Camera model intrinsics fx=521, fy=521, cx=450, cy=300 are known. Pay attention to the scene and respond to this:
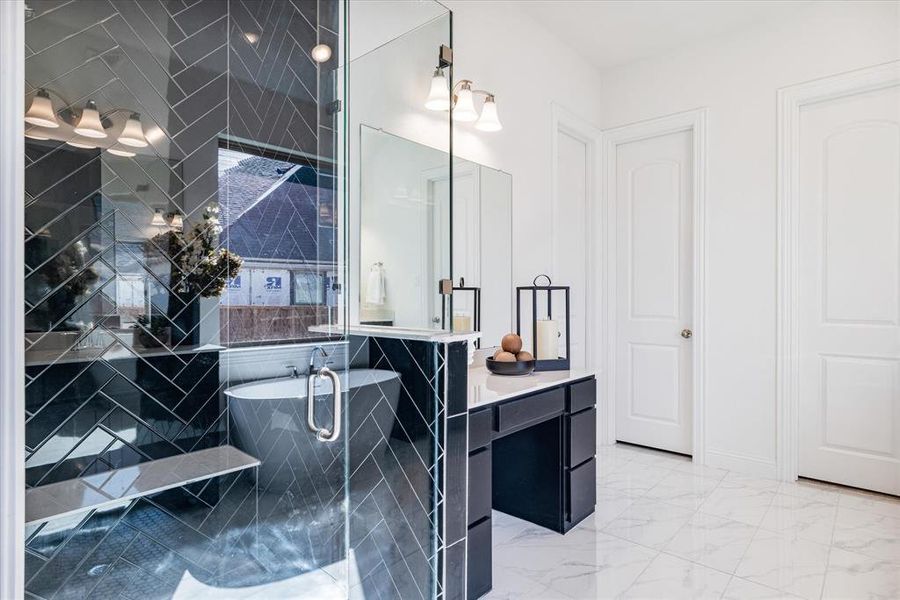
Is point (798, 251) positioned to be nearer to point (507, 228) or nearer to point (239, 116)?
point (507, 228)

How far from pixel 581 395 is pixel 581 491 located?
0.45 m

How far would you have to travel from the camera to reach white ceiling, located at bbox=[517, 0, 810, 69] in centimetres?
299

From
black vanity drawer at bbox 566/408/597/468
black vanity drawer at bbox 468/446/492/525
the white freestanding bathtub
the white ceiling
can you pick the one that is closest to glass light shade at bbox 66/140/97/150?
the white freestanding bathtub

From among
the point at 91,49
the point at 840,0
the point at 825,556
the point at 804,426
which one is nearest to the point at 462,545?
the point at 825,556

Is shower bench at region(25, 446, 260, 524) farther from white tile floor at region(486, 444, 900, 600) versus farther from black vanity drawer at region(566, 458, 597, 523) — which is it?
black vanity drawer at region(566, 458, 597, 523)

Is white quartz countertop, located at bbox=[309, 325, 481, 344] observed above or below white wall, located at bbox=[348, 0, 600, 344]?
below

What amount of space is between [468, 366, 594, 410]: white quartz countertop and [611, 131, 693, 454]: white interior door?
129cm

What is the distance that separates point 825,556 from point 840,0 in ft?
9.47

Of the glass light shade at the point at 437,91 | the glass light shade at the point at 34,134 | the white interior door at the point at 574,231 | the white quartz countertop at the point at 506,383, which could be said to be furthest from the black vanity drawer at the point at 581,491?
the glass light shade at the point at 34,134

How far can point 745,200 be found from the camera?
10.6ft

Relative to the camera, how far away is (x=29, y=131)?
1.27 m

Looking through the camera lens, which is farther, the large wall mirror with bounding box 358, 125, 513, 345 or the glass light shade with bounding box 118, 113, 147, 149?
the large wall mirror with bounding box 358, 125, 513, 345

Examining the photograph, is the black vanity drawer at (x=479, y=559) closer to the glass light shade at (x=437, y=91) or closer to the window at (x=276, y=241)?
the window at (x=276, y=241)

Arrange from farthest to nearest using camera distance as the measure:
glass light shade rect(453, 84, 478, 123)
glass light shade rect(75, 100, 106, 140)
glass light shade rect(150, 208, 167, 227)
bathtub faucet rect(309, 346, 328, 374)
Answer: glass light shade rect(453, 84, 478, 123) → bathtub faucet rect(309, 346, 328, 374) → glass light shade rect(150, 208, 167, 227) → glass light shade rect(75, 100, 106, 140)
